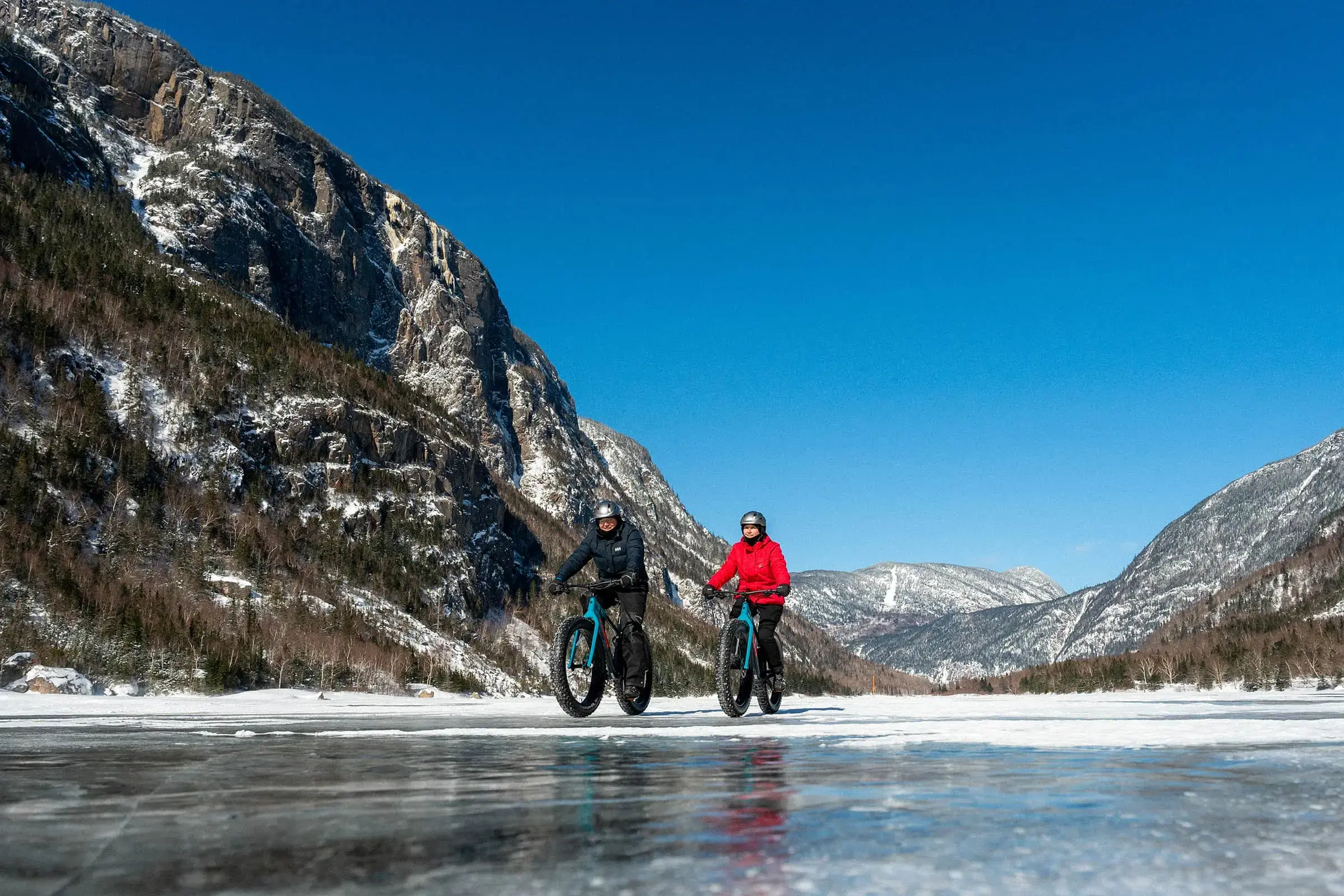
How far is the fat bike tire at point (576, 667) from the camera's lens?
1078 cm

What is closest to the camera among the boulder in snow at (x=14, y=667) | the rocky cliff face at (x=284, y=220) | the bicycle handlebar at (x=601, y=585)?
the bicycle handlebar at (x=601, y=585)

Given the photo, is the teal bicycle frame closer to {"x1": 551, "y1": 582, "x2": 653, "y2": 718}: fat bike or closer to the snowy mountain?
{"x1": 551, "y1": 582, "x2": 653, "y2": 718}: fat bike

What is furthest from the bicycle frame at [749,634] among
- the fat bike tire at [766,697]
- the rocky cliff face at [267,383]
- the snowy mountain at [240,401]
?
the rocky cliff face at [267,383]

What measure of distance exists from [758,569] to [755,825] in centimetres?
862

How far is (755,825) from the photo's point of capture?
2.93 m

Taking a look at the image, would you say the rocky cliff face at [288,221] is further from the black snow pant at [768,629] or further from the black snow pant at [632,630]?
the black snow pant at [768,629]

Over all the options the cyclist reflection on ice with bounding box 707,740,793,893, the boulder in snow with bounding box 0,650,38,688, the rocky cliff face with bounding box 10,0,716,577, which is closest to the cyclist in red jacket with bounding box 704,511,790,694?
the cyclist reflection on ice with bounding box 707,740,793,893

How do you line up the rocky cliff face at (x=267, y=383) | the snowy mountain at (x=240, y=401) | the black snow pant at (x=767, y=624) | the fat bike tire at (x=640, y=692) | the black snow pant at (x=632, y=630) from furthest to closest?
the rocky cliff face at (x=267, y=383), the snowy mountain at (x=240, y=401), the fat bike tire at (x=640, y=692), the black snow pant at (x=767, y=624), the black snow pant at (x=632, y=630)

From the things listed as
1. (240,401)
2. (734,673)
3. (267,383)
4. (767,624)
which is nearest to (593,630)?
(734,673)

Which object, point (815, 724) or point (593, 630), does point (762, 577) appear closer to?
point (593, 630)

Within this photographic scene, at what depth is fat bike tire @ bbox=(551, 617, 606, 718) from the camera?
10.8m

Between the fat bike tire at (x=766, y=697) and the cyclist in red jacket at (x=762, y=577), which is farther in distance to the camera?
the fat bike tire at (x=766, y=697)

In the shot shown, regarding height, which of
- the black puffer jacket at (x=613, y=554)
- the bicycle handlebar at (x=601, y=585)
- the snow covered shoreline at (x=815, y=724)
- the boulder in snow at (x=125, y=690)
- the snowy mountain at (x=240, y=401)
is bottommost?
the boulder in snow at (x=125, y=690)

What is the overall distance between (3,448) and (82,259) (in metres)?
24.5
